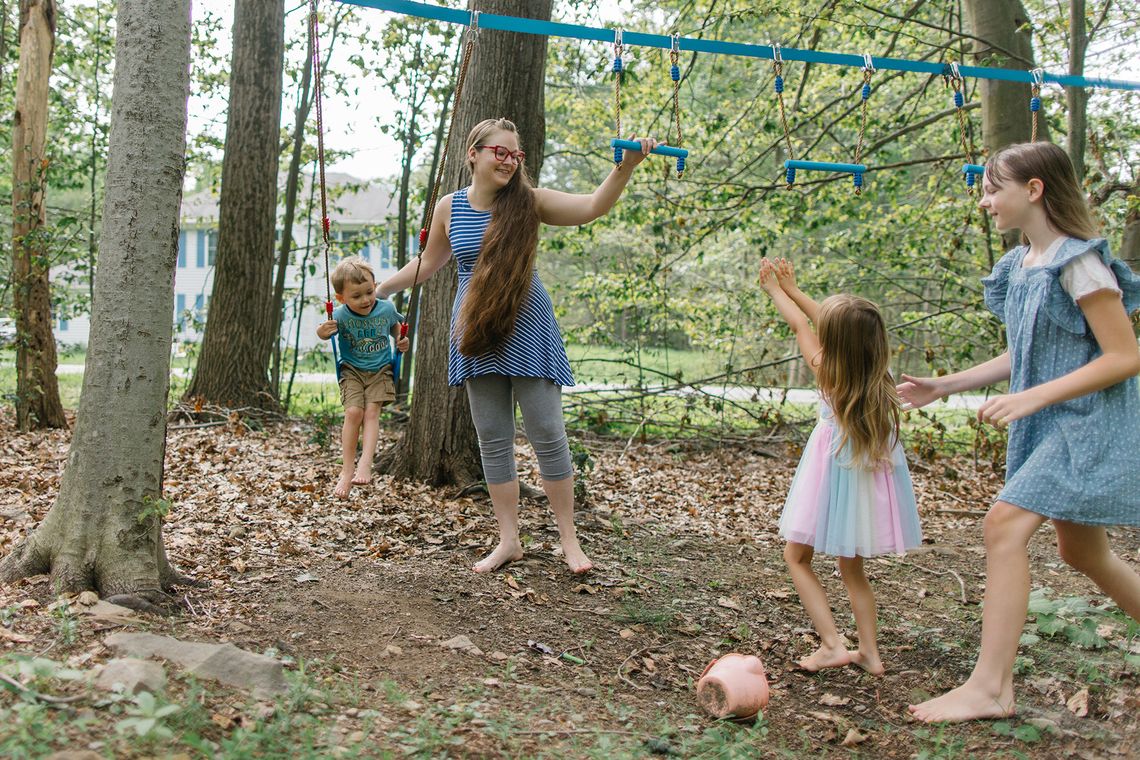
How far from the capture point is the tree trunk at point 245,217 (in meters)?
8.71

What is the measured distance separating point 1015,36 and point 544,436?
5.23m

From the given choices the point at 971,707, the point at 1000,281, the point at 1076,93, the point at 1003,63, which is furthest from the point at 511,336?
the point at 1003,63

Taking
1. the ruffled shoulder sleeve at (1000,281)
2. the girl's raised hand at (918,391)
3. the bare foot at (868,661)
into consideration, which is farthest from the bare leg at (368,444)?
the ruffled shoulder sleeve at (1000,281)

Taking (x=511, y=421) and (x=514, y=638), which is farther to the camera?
(x=511, y=421)

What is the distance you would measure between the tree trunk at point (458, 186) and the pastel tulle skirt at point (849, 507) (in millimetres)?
2458

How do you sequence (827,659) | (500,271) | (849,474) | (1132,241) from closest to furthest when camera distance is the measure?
(849,474)
(827,659)
(500,271)
(1132,241)

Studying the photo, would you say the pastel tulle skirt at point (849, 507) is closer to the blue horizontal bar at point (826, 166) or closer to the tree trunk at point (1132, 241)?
the blue horizontal bar at point (826, 166)

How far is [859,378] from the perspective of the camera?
3346 millimetres

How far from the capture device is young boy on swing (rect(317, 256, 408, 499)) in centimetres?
495

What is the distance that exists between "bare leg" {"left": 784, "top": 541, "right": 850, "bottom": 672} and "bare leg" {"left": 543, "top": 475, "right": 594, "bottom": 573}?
1.09m

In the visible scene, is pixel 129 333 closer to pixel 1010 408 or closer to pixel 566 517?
pixel 566 517

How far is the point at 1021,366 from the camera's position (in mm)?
3027

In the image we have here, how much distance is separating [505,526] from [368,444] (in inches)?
49.1

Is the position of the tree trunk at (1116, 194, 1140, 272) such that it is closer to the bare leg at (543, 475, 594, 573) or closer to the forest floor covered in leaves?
the forest floor covered in leaves
